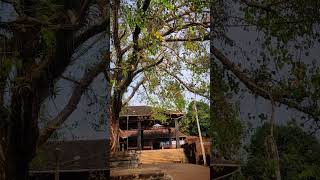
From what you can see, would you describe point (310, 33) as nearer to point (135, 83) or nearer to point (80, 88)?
point (135, 83)

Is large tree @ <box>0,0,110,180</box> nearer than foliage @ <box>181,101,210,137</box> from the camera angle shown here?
Yes

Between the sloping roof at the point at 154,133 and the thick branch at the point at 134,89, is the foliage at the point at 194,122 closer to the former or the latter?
the sloping roof at the point at 154,133

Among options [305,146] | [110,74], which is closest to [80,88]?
[110,74]

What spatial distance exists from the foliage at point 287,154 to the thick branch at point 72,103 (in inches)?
45.6

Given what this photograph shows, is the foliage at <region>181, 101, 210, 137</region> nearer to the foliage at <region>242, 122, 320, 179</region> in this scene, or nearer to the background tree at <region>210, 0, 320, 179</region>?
the background tree at <region>210, 0, 320, 179</region>

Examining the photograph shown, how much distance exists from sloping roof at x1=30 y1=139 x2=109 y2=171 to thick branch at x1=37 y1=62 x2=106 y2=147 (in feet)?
0.61

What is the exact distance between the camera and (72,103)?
2.94m

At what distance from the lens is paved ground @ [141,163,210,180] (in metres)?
3.07

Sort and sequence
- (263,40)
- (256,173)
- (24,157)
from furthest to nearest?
1. (263,40)
2. (256,173)
3. (24,157)

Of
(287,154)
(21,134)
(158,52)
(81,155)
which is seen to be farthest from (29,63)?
(287,154)

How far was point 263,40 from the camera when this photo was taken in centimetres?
323

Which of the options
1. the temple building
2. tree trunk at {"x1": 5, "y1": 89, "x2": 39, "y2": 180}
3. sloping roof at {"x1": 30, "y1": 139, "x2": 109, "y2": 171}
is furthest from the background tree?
tree trunk at {"x1": 5, "y1": 89, "x2": 39, "y2": 180}

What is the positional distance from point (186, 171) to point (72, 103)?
88 centimetres

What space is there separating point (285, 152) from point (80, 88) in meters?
1.42
